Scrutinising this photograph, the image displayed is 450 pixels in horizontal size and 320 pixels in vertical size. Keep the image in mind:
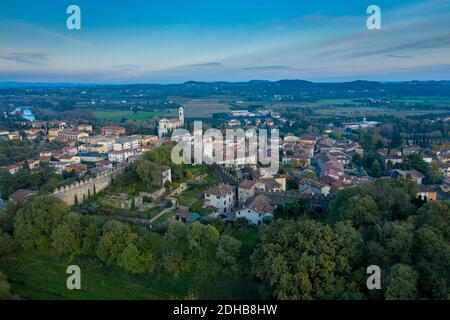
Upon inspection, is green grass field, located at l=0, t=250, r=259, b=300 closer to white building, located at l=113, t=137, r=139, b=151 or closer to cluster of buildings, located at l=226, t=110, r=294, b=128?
white building, located at l=113, t=137, r=139, b=151

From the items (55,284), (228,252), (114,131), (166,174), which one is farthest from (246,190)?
(114,131)

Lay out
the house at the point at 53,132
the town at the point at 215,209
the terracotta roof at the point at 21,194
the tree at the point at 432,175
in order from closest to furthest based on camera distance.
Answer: the town at the point at 215,209 → the terracotta roof at the point at 21,194 → the tree at the point at 432,175 → the house at the point at 53,132

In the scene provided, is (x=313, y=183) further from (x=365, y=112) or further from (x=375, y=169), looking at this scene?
(x=365, y=112)

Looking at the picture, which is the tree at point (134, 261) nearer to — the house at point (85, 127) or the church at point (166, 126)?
the church at point (166, 126)

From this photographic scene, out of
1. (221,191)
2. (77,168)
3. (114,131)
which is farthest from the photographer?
(114,131)

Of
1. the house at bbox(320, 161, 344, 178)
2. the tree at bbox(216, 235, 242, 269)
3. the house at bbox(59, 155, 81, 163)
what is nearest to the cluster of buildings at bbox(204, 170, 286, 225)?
the tree at bbox(216, 235, 242, 269)

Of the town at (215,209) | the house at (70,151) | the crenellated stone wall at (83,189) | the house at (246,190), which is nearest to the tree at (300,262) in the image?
the town at (215,209)

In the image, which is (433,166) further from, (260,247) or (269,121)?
(269,121)
